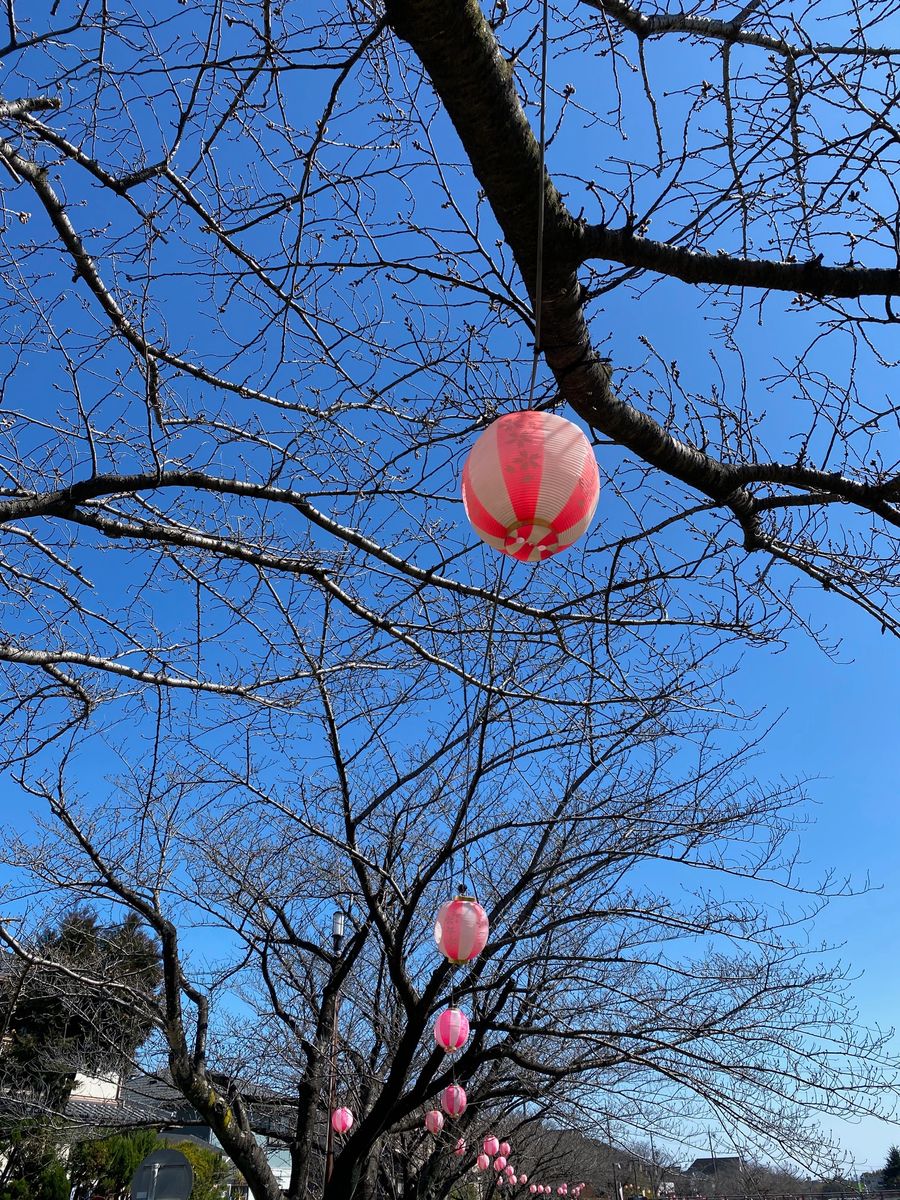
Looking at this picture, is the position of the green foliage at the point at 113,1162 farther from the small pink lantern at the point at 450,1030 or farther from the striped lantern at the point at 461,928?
the striped lantern at the point at 461,928

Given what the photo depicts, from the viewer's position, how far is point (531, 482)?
200 centimetres

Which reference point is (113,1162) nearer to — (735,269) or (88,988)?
(88,988)

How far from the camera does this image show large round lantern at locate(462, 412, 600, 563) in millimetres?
1999

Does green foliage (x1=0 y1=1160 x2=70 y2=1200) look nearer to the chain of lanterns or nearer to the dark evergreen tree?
the dark evergreen tree

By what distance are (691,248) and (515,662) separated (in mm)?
3616

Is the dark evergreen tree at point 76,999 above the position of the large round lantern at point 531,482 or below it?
below

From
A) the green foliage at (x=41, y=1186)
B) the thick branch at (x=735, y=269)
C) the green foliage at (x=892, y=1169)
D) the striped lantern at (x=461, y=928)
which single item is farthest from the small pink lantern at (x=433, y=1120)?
the green foliage at (x=892, y=1169)

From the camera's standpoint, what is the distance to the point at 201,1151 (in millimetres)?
18188

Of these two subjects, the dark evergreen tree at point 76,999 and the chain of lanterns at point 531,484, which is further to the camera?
the dark evergreen tree at point 76,999

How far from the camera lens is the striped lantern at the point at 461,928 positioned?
16.2 ft

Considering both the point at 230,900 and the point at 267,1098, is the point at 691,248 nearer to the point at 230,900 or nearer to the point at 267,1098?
the point at 230,900

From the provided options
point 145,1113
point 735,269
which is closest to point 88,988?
point 145,1113

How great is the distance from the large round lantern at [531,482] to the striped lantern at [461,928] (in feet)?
11.3

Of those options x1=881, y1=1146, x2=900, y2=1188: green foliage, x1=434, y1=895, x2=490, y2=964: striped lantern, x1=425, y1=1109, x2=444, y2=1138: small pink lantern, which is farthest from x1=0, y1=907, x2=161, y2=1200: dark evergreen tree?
x1=881, y1=1146, x2=900, y2=1188: green foliage
